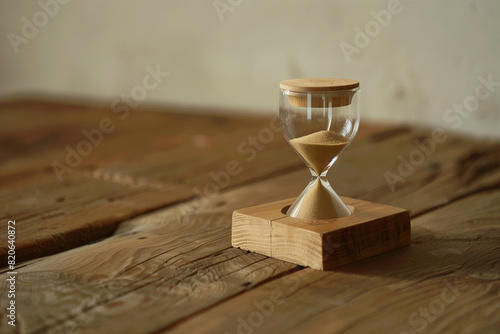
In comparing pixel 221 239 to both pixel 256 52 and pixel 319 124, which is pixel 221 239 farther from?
pixel 256 52

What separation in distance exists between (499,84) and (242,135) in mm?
834

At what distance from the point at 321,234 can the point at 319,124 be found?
0.59 ft

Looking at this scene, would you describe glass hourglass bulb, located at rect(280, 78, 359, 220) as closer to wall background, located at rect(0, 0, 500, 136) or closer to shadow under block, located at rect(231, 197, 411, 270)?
shadow under block, located at rect(231, 197, 411, 270)

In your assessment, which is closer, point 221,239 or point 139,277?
point 139,277

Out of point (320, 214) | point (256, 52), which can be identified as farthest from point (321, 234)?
point (256, 52)

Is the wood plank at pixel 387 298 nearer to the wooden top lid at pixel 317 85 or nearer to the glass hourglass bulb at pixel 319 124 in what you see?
the glass hourglass bulb at pixel 319 124

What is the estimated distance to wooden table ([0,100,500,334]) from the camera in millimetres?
780

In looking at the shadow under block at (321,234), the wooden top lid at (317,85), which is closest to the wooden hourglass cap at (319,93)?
the wooden top lid at (317,85)

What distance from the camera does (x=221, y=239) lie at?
43.3 inches

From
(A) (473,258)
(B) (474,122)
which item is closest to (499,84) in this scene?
(B) (474,122)

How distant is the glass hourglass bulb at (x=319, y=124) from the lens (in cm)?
97

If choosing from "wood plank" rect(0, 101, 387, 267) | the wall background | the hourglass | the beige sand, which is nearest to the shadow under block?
the hourglass

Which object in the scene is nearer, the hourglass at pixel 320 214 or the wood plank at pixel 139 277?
the wood plank at pixel 139 277

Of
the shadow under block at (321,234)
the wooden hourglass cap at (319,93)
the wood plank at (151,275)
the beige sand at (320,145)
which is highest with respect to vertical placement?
the wooden hourglass cap at (319,93)
